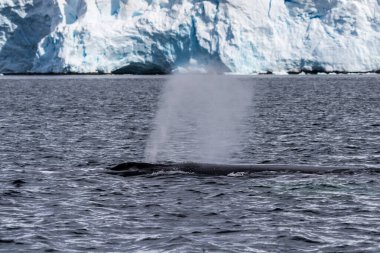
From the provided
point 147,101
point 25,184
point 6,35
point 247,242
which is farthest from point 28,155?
point 6,35

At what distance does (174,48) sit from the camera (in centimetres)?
10575

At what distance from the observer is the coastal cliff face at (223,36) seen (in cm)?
10281

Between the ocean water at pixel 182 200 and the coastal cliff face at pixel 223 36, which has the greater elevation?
the coastal cliff face at pixel 223 36

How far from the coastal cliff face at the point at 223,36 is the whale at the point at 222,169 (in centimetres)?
7706

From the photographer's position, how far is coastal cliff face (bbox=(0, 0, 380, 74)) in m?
103

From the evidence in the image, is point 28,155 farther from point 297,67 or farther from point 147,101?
point 297,67

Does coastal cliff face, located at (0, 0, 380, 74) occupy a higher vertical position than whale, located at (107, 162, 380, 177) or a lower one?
higher

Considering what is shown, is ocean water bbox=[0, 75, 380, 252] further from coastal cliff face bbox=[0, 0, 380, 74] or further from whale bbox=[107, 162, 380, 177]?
coastal cliff face bbox=[0, 0, 380, 74]

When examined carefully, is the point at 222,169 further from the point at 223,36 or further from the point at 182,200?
the point at 223,36

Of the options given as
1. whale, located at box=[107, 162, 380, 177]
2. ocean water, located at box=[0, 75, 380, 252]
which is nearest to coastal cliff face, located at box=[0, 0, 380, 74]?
ocean water, located at box=[0, 75, 380, 252]

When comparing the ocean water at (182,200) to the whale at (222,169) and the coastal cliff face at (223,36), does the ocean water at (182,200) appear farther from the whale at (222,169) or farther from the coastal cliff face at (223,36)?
the coastal cliff face at (223,36)

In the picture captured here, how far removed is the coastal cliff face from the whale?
77056mm

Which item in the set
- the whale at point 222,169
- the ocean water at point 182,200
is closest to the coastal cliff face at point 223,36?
the ocean water at point 182,200

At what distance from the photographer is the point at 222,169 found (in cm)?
2362
